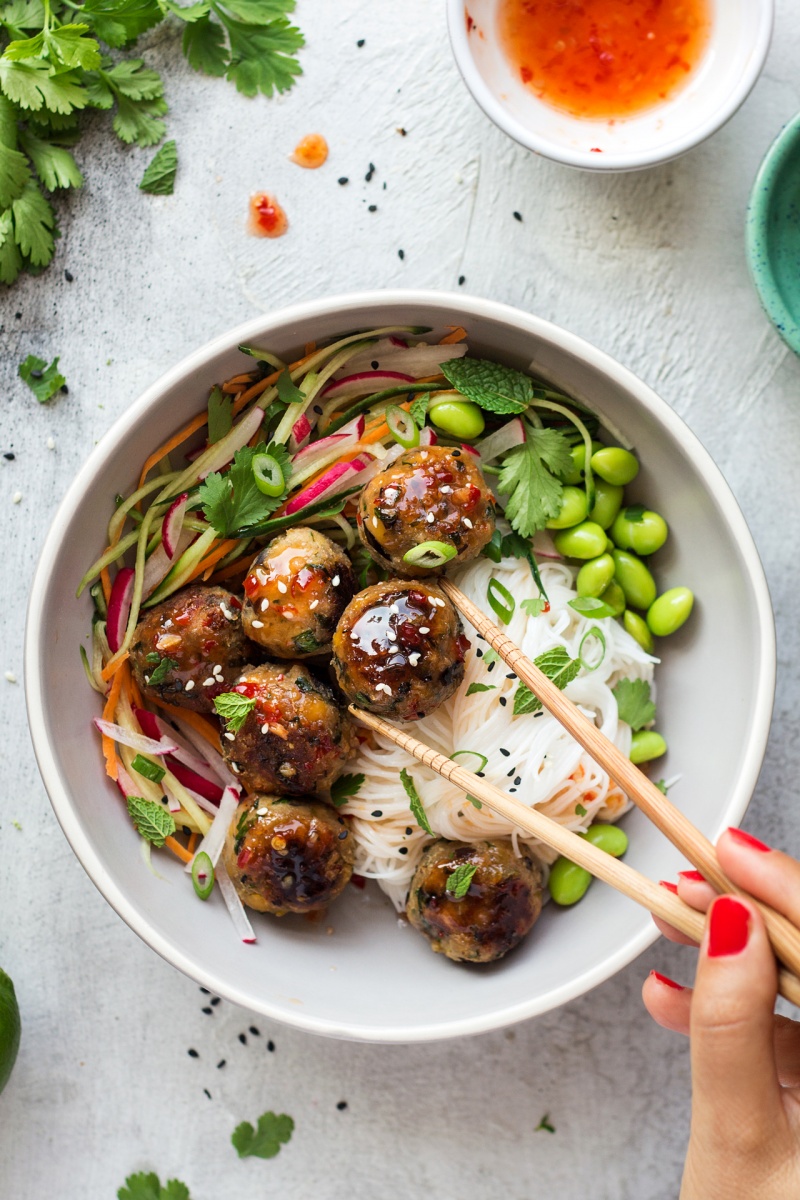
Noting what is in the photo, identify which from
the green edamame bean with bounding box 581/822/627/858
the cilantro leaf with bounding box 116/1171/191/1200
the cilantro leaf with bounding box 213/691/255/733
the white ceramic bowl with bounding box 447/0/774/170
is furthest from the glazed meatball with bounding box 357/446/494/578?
the cilantro leaf with bounding box 116/1171/191/1200

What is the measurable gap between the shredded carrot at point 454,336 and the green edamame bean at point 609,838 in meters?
1.69

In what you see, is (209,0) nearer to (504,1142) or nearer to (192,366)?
(192,366)

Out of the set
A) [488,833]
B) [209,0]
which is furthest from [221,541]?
[209,0]

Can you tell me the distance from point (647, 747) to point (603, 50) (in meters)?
2.45

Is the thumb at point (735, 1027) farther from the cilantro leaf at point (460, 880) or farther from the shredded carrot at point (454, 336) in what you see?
the shredded carrot at point (454, 336)

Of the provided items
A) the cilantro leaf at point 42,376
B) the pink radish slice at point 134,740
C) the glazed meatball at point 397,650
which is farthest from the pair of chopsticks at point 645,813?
the cilantro leaf at point 42,376

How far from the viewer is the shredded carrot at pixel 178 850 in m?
3.16

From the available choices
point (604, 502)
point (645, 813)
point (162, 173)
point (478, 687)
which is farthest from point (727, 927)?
point (162, 173)

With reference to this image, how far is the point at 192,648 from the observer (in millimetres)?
2955

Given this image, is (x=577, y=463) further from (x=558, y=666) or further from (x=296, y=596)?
(x=296, y=596)

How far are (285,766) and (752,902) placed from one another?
4.53 feet

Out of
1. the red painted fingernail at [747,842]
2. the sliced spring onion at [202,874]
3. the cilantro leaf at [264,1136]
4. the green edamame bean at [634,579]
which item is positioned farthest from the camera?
the cilantro leaf at [264,1136]

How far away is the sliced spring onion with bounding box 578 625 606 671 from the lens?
3189 millimetres

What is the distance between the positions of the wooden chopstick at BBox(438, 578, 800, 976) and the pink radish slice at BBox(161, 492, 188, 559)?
1.04m
